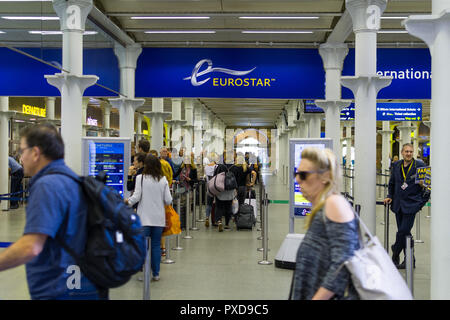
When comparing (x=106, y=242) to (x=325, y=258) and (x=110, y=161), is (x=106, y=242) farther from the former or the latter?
(x=110, y=161)

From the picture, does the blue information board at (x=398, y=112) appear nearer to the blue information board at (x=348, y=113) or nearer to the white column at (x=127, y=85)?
the blue information board at (x=348, y=113)

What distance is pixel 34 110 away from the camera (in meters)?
21.2

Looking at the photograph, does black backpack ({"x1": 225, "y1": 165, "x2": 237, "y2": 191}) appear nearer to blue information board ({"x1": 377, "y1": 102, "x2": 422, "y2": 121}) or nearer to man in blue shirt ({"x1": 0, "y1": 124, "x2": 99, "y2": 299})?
man in blue shirt ({"x1": 0, "y1": 124, "x2": 99, "y2": 299})

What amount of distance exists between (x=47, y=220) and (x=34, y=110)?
67.1 ft

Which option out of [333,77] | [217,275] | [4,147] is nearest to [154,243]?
[217,275]

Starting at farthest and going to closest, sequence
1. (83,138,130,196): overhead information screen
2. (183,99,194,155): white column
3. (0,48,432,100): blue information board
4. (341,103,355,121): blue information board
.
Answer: (183,99,194,155): white column, (341,103,355,121): blue information board, (0,48,432,100): blue information board, (83,138,130,196): overhead information screen

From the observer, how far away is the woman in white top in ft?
20.5

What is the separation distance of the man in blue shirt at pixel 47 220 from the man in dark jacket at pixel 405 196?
5537 mm

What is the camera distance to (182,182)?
38.2 feet

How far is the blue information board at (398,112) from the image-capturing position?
20172mm

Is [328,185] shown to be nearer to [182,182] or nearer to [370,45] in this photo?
[370,45]

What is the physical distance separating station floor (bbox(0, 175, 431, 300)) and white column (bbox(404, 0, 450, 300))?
4.89 ft

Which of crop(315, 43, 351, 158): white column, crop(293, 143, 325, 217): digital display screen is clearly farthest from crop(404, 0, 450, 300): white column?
crop(315, 43, 351, 158): white column
